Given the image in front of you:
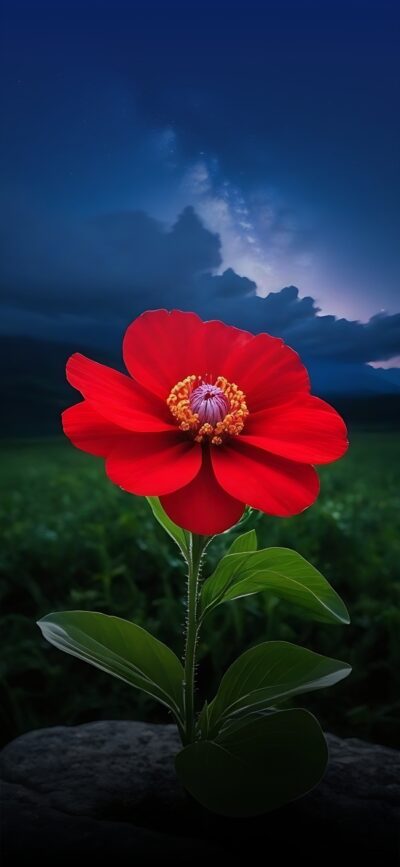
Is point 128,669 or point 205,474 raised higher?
point 205,474

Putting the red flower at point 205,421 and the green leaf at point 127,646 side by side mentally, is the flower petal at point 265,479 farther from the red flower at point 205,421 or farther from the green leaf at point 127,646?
the green leaf at point 127,646

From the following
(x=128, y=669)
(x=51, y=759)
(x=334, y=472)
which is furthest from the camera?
Answer: (x=334, y=472)

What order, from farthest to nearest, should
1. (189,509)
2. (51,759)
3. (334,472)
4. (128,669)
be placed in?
(334,472) → (51,759) → (128,669) → (189,509)

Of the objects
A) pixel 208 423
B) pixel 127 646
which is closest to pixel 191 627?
pixel 127 646

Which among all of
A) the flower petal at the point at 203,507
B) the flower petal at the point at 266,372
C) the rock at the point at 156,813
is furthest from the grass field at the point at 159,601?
the flower petal at the point at 203,507

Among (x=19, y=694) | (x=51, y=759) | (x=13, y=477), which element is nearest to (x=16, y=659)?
(x=19, y=694)

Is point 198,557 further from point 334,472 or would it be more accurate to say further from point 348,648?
point 334,472
